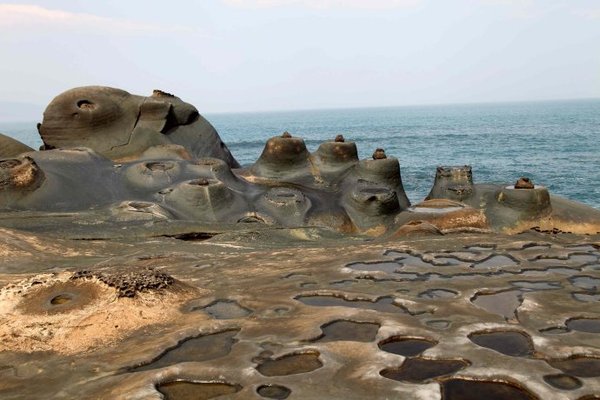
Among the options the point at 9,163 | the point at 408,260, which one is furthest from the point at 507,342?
the point at 9,163

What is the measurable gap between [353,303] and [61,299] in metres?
2.20

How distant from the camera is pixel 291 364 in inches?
122

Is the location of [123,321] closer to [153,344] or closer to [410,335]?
[153,344]

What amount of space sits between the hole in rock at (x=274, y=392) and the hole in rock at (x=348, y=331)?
676 mm

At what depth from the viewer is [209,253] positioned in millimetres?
6977

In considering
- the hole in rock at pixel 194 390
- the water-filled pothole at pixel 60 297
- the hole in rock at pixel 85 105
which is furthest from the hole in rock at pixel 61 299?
the hole in rock at pixel 85 105

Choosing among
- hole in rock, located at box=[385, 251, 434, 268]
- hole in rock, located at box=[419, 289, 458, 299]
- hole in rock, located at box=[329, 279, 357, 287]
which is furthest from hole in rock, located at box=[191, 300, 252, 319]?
hole in rock, located at box=[385, 251, 434, 268]

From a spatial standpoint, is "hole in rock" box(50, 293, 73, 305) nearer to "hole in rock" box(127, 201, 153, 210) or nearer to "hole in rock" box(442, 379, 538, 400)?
"hole in rock" box(442, 379, 538, 400)

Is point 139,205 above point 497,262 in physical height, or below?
below

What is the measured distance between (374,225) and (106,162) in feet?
18.9

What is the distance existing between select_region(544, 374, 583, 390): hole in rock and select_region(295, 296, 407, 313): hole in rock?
1.28 metres

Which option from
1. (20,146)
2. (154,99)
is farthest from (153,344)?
(154,99)

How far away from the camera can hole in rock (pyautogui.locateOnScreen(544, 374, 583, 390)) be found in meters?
2.72

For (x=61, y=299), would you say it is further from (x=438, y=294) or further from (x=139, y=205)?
(x=139, y=205)
